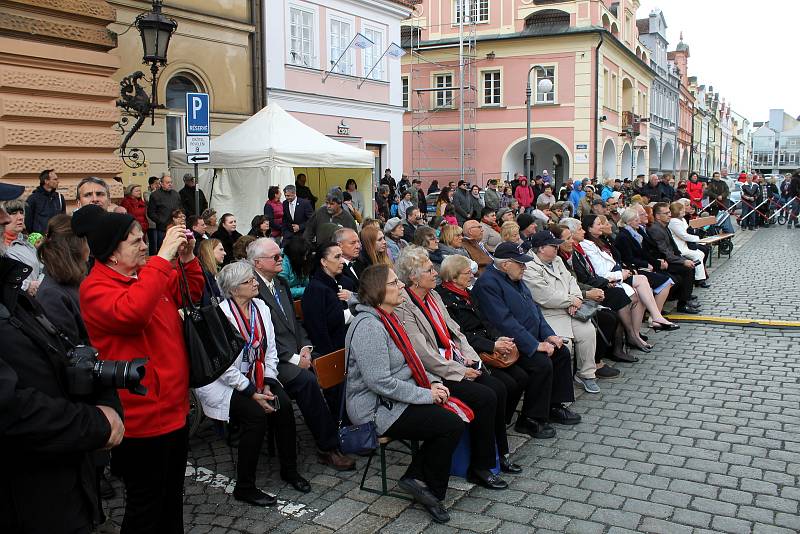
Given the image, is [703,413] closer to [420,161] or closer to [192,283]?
[192,283]

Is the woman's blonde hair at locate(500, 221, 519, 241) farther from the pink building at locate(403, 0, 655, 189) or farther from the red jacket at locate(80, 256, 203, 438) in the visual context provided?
the pink building at locate(403, 0, 655, 189)

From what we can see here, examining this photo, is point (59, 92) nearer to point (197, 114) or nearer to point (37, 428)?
point (197, 114)

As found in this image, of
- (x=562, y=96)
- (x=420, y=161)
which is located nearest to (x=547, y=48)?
(x=562, y=96)

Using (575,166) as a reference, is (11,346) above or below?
below

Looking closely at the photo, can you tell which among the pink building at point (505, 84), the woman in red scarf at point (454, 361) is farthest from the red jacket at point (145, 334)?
the pink building at point (505, 84)

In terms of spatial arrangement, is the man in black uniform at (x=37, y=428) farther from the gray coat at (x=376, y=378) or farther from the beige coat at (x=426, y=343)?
the beige coat at (x=426, y=343)

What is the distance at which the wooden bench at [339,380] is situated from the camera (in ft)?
16.2

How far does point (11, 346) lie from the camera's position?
2.53m

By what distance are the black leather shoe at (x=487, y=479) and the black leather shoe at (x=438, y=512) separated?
529 millimetres

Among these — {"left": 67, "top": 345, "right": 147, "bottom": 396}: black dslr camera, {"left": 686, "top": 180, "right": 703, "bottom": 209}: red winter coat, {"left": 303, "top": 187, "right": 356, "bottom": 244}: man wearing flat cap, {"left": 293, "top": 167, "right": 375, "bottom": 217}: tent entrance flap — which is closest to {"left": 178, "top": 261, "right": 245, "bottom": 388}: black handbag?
{"left": 67, "top": 345, "right": 147, "bottom": 396}: black dslr camera

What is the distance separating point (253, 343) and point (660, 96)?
2107 inches

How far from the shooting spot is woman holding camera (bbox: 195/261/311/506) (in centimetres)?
487

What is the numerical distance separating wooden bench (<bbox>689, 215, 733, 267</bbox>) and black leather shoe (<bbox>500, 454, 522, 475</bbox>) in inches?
399

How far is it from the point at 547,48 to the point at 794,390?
3068 cm
